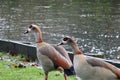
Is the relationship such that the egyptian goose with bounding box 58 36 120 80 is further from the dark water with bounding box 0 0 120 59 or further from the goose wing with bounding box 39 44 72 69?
the dark water with bounding box 0 0 120 59

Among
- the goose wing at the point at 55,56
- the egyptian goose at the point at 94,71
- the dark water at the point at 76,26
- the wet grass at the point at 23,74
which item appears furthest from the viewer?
the dark water at the point at 76,26

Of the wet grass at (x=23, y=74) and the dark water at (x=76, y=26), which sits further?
the dark water at (x=76, y=26)

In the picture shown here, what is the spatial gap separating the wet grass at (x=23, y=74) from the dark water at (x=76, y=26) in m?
4.72

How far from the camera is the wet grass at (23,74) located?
997 cm

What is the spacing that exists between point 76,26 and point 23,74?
40.1 feet

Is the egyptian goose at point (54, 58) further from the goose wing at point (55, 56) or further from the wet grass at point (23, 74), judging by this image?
the wet grass at point (23, 74)

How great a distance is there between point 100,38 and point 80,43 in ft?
4.80

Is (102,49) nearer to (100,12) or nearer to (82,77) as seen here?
(82,77)

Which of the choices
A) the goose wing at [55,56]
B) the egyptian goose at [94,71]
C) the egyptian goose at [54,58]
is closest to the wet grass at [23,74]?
the egyptian goose at [54,58]

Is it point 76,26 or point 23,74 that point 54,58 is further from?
point 76,26

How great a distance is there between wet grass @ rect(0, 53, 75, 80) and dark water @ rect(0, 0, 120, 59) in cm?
472

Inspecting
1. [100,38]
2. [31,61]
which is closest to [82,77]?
[31,61]

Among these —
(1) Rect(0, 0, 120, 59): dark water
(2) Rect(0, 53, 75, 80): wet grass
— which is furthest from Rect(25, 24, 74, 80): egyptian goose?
(1) Rect(0, 0, 120, 59): dark water

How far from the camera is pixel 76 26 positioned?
22312 millimetres
